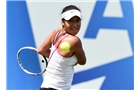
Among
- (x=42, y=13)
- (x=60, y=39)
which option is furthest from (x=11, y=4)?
(x=60, y=39)

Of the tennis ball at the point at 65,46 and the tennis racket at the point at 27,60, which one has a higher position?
the tennis ball at the point at 65,46

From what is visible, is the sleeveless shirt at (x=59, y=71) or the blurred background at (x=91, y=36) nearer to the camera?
the sleeveless shirt at (x=59, y=71)

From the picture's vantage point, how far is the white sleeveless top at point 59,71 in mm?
2619

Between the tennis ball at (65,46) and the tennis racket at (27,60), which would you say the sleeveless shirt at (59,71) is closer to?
the tennis ball at (65,46)

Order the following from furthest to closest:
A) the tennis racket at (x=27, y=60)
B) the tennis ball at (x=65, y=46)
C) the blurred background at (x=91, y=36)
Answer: the blurred background at (x=91, y=36), the tennis racket at (x=27, y=60), the tennis ball at (x=65, y=46)

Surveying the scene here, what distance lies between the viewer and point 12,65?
16.2ft

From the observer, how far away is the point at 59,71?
8.63 feet

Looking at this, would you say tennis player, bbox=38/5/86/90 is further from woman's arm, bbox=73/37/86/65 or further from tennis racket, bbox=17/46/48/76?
tennis racket, bbox=17/46/48/76

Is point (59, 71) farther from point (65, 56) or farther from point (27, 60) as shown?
point (27, 60)

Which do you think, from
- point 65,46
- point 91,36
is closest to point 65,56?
point 65,46

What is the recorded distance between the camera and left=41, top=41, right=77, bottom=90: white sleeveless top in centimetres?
262

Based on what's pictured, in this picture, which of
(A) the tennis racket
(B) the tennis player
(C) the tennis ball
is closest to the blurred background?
(A) the tennis racket

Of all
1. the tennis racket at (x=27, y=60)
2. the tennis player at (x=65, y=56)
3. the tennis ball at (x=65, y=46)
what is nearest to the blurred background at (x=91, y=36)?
the tennis racket at (x=27, y=60)

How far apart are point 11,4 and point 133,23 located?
1828mm
